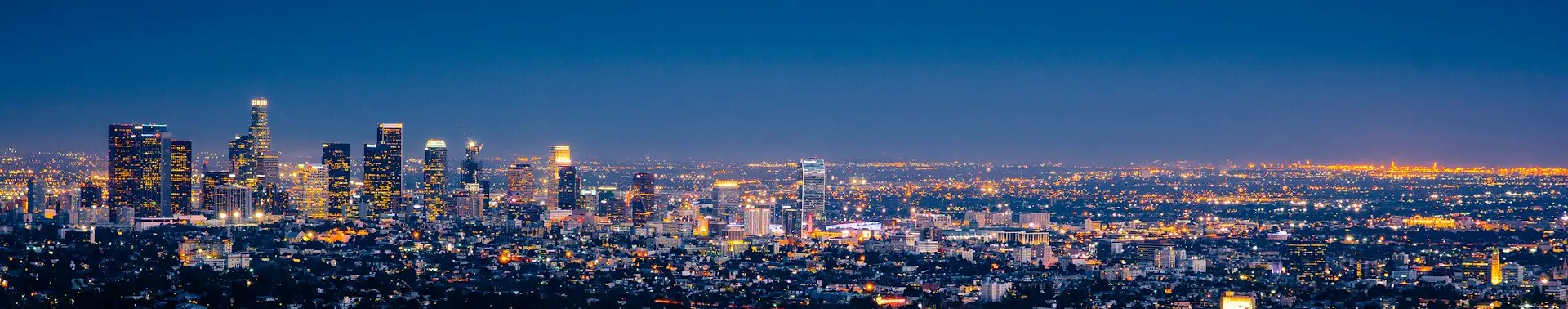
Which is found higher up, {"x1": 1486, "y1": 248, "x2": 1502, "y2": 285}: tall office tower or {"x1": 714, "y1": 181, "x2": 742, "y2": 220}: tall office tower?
{"x1": 714, "y1": 181, "x2": 742, "y2": 220}: tall office tower

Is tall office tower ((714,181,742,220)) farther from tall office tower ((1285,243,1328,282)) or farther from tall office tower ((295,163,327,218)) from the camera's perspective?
tall office tower ((1285,243,1328,282))

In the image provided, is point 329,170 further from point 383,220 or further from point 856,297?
point 856,297

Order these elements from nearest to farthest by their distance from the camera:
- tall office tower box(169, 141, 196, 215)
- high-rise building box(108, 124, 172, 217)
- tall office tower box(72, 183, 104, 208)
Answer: tall office tower box(72, 183, 104, 208) < high-rise building box(108, 124, 172, 217) < tall office tower box(169, 141, 196, 215)

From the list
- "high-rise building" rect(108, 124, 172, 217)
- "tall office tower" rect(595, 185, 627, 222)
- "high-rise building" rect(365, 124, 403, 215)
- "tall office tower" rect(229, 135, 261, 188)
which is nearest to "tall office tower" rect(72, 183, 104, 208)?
"high-rise building" rect(108, 124, 172, 217)

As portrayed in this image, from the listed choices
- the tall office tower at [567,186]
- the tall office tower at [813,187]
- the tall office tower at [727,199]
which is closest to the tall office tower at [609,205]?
the tall office tower at [567,186]

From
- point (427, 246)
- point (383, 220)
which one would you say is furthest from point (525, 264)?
point (383, 220)

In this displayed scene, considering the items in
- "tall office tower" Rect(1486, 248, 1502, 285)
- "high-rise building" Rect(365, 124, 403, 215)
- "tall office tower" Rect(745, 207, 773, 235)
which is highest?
"high-rise building" Rect(365, 124, 403, 215)
